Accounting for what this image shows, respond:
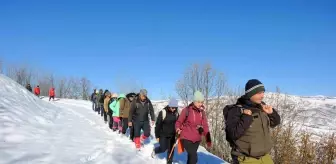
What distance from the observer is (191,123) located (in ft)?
26.1

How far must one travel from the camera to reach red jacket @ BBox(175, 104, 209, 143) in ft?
26.1

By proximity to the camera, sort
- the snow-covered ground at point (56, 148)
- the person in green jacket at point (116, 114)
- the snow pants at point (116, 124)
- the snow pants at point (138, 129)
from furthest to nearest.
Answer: the snow pants at point (116, 124) → the person in green jacket at point (116, 114) → the snow pants at point (138, 129) → the snow-covered ground at point (56, 148)

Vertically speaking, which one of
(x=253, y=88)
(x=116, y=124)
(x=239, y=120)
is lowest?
(x=116, y=124)

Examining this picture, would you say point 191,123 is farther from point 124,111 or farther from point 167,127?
point 124,111

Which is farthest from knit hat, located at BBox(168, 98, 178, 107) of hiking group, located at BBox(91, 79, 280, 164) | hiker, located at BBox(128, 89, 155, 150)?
hiker, located at BBox(128, 89, 155, 150)

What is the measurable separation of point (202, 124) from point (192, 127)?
0.88ft

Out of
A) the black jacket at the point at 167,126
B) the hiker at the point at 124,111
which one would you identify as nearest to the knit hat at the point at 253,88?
the black jacket at the point at 167,126

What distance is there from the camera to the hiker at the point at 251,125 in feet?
15.9

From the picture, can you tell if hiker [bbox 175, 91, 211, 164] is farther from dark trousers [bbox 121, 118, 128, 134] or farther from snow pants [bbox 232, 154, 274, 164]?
dark trousers [bbox 121, 118, 128, 134]

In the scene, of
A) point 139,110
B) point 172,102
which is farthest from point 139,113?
point 172,102

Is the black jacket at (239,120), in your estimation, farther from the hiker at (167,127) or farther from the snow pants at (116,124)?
the snow pants at (116,124)

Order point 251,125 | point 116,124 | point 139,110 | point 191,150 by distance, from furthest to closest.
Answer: point 116,124
point 139,110
point 191,150
point 251,125

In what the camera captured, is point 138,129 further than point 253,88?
Yes

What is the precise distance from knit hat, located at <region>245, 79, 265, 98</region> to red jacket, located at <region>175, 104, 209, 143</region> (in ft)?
9.99
